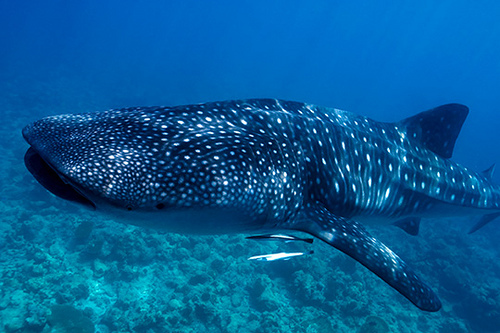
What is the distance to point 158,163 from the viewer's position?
8.24ft

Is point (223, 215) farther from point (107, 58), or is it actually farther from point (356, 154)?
point (107, 58)

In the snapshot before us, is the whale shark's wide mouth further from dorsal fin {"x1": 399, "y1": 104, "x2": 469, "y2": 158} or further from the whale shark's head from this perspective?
dorsal fin {"x1": 399, "y1": 104, "x2": 469, "y2": 158}

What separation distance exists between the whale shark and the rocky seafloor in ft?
14.0

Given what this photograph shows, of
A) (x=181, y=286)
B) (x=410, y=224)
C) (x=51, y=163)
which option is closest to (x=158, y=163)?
(x=51, y=163)

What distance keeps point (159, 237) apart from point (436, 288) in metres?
9.93

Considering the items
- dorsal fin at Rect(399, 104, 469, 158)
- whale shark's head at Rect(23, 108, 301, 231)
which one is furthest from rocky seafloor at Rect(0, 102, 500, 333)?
whale shark's head at Rect(23, 108, 301, 231)

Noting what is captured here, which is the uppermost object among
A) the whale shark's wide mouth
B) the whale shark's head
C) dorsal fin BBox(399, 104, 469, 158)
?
dorsal fin BBox(399, 104, 469, 158)

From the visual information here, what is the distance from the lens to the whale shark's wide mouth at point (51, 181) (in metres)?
2.31

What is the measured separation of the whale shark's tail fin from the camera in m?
3.23

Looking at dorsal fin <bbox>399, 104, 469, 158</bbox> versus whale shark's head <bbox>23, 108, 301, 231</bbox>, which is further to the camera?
dorsal fin <bbox>399, 104, 469, 158</bbox>

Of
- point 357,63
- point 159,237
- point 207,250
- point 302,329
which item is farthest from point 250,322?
point 357,63

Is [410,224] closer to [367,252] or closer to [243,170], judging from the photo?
[367,252]

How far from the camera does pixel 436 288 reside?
38.0 ft

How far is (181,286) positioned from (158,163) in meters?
6.61
